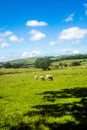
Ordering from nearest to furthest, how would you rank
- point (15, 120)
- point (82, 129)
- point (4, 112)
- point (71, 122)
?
point (82, 129)
point (71, 122)
point (15, 120)
point (4, 112)

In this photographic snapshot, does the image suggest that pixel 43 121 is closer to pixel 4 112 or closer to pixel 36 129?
pixel 36 129

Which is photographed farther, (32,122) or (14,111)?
(14,111)

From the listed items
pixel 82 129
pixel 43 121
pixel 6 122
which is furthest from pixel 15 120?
pixel 82 129

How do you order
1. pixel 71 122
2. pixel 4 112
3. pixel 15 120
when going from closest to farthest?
1. pixel 71 122
2. pixel 15 120
3. pixel 4 112

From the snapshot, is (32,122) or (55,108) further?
(55,108)

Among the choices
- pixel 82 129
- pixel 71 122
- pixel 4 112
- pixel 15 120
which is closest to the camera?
pixel 82 129

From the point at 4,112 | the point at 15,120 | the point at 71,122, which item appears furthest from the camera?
the point at 4,112

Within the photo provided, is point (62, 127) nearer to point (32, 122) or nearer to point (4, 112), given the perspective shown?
point (32, 122)

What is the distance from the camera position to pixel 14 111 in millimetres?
17281

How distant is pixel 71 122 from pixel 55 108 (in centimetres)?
408

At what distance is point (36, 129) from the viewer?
12.4 metres

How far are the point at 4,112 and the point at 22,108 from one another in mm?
1670

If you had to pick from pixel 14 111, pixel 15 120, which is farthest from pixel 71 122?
pixel 14 111

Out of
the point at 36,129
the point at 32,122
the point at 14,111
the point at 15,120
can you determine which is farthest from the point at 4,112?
the point at 36,129
